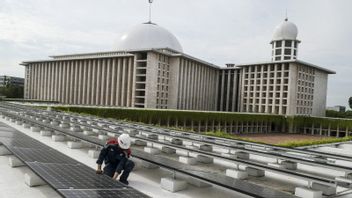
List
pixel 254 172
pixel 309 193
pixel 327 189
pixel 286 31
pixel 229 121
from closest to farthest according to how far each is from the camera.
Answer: pixel 309 193, pixel 327 189, pixel 254 172, pixel 229 121, pixel 286 31

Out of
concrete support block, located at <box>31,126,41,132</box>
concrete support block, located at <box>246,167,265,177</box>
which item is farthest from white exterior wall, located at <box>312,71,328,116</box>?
concrete support block, located at <box>246,167,265,177</box>

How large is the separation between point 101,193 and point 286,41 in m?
85.1

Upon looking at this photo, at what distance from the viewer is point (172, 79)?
69500 mm

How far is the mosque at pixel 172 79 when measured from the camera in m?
67.3

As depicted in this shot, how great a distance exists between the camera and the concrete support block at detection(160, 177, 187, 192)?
27.2 ft

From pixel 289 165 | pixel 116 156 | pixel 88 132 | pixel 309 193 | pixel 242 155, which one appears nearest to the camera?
pixel 309 193

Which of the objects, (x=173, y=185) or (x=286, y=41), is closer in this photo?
(x=173, y=185)

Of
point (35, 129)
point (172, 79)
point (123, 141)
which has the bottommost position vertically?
point (35, 129)

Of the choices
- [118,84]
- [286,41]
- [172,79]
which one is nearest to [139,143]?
[172,79]

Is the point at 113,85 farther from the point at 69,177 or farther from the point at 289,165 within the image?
the point at 69,177

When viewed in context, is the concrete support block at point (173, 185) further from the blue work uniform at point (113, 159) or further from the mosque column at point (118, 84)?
the mosque column at point (118, 84)

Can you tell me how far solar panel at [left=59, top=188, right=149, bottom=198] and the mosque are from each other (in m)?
57.6

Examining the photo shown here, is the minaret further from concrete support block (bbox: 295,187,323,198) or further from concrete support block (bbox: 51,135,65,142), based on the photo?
concrete support block (bbox: 295,187,323,198)

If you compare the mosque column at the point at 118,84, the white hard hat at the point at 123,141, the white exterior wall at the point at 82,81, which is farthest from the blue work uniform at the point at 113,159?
the mosque column at the point at 118,84
